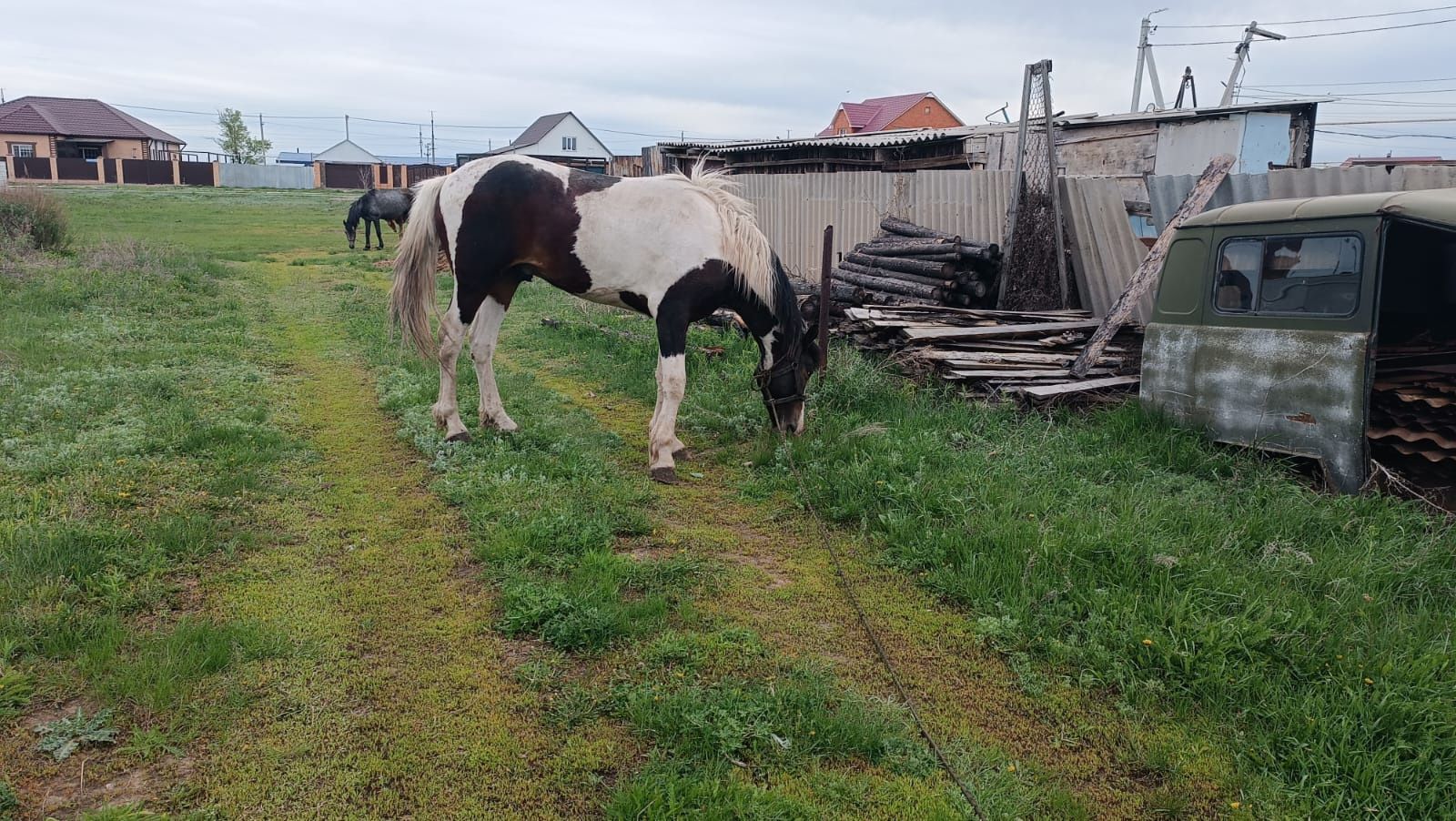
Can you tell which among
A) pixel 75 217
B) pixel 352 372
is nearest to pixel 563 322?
A: pixel 352 372

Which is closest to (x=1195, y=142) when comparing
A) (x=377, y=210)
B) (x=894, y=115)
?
(x=377, y=210)

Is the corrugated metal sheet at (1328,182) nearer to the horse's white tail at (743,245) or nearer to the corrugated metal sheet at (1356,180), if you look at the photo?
the corrugated metal sheet at (1356,180)

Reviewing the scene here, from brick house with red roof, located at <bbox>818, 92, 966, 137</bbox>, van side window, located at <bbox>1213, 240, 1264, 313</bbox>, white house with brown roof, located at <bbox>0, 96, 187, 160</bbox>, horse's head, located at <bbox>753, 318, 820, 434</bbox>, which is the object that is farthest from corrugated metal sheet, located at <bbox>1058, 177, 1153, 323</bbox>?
white house with brown roof, located at <bbox>0, 96, 187, 160</bbox>

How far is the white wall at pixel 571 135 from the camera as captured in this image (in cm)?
6825

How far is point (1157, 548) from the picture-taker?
4.45 m

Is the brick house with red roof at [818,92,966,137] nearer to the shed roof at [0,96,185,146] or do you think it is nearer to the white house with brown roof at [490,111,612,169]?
the white house with brown roof at [490,111,612,169]

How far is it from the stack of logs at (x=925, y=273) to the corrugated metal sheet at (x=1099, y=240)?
94 cm

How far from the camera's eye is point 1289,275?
577 cm

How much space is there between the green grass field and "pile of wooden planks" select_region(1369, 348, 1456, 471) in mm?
503

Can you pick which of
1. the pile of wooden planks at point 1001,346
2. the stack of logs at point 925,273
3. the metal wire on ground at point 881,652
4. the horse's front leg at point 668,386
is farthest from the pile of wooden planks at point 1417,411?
the stack of logs at point 925,273

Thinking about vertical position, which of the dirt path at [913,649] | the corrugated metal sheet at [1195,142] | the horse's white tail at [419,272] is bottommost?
the dirt path at [913,649]

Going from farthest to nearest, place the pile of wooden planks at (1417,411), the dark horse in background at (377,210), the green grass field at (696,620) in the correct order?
the dark horse in background at (377,210)
the pile of wooden planks at (1417,411)
the green grass field at (696,620)

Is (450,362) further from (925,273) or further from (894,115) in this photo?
(894,115)

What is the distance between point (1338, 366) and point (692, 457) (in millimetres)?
4411
